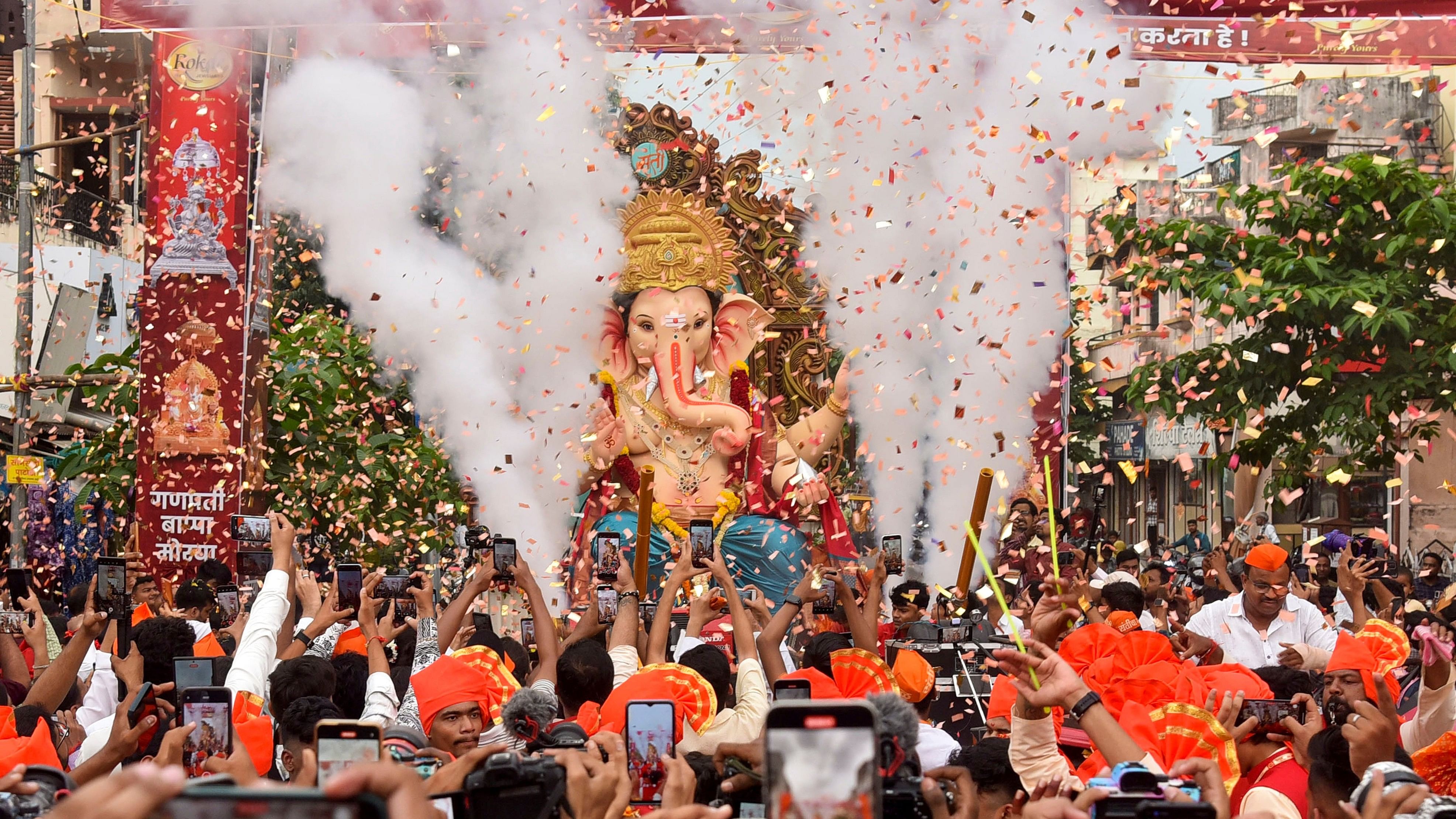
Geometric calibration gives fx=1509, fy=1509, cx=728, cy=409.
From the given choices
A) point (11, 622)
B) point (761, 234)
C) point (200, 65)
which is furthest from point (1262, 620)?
Result: point (200, 65)

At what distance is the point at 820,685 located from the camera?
3.93 metres

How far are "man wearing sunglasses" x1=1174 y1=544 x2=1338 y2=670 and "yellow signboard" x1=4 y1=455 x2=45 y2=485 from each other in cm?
1057

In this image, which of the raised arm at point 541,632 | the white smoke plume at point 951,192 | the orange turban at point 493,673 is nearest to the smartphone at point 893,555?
the raised arm at point 541,632

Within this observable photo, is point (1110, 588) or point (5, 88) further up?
point (5, 88)

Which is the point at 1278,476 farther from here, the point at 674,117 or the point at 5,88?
the point at 5,88

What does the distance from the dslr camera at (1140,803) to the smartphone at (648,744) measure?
3.28 feet

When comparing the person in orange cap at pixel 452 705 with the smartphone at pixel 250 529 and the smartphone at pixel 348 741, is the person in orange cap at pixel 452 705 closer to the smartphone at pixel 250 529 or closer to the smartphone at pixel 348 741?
the smartphone at pixel 348 741

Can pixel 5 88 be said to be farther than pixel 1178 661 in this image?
Yes

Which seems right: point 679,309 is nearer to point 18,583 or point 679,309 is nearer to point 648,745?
point 18,583

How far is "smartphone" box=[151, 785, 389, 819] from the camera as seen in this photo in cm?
146

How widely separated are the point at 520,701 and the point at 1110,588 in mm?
3860

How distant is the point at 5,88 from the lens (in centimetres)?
1984

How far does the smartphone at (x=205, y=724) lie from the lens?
10.5 ft

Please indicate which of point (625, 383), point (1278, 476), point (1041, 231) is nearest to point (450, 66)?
point (625, 383)
